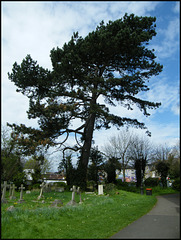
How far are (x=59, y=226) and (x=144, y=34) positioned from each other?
17548 millimetres

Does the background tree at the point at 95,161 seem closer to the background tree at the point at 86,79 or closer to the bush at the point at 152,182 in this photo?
the background tree at the point at 86,79

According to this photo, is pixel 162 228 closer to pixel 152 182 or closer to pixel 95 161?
pixel 95 161

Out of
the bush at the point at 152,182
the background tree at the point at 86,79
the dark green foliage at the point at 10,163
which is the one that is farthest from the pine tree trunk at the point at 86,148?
the bush at the point at 152,182

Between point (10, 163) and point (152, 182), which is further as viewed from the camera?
point (152, 182)

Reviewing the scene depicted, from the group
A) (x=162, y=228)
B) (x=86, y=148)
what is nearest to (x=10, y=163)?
(x=86, y=148)

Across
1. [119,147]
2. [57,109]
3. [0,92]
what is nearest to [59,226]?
[0,92]

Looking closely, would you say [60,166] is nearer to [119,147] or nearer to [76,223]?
[76,223]

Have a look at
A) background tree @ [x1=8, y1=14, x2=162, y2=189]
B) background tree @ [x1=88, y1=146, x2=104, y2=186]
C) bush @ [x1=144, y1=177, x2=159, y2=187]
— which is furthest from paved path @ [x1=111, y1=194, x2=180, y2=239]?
bush @ [x1=144, y1=177, x2=159, y2=187]

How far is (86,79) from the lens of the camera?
65.1ft

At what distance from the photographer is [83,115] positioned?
22.4 meters

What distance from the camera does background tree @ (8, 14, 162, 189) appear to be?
60.9ft

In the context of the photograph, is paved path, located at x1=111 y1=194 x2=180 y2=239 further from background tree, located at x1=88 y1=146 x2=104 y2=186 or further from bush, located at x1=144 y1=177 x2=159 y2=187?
bush, located at x1=144 y1=177 x2=159 y2=187

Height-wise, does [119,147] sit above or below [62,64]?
below

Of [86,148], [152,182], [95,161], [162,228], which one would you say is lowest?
[152,182]
